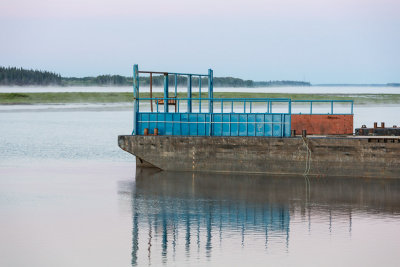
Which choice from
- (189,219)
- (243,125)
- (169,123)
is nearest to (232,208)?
(189,219)

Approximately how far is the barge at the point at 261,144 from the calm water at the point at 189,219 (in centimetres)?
73

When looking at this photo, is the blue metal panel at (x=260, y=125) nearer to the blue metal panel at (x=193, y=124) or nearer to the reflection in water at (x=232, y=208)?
the reflection in water at (x=232, y=208)

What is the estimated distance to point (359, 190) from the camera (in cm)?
3269

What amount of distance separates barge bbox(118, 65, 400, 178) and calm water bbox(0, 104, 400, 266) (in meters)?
0.73

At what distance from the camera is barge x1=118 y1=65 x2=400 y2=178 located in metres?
35.0

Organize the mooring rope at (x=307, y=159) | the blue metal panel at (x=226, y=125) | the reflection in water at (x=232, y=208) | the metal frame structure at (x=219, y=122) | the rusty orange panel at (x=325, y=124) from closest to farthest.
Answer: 1. the reflection in water at (x=232, y=208)
2. the mooring rope at (x=307, y=159)
3. the metal frame structure at (x=219, y=122)
4. the blue metal panel at (x=226, y=125)
5. the rusty orange panel at (x=325, y=124)

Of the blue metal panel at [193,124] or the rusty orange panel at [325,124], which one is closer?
the blue metal panel at [193,124]

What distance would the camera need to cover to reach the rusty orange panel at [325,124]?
38500 mm

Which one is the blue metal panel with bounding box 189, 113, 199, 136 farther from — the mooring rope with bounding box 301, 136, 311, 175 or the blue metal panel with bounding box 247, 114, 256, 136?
the mooring rope with bounding box 301, 136, 311, 175

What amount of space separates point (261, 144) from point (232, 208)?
810 cm

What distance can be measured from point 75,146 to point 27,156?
28.9 ft

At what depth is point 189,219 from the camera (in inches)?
1035

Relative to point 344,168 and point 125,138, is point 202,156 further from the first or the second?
point 344,168

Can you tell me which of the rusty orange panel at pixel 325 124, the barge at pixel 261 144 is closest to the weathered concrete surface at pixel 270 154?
the barge at pixel 261 144
